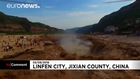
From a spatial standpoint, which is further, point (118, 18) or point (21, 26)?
point (118, 18)

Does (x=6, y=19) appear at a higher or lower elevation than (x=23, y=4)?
lower

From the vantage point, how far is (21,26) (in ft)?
15.9

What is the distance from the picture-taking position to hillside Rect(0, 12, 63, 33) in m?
4.60

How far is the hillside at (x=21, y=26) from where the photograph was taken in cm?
460

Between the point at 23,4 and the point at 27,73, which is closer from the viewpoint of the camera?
the point at 23,4

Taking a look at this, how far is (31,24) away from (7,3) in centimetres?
70

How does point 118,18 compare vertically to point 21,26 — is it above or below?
above

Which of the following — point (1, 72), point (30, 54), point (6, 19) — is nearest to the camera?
point (6, 19)

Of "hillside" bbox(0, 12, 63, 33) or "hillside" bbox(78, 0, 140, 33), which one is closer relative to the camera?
"hillside" bbox(0, 12, 63, 33)

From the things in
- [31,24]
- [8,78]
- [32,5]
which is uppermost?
[32,5]

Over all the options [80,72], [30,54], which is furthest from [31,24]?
[80,72]

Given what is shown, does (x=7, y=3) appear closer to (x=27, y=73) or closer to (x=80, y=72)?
(x=27, y=73)

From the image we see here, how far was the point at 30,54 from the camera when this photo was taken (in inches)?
208

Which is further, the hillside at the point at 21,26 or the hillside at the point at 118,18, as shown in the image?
the hillside at the point at 118,18
